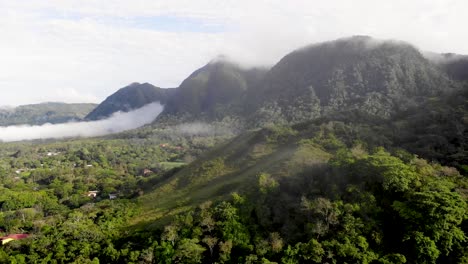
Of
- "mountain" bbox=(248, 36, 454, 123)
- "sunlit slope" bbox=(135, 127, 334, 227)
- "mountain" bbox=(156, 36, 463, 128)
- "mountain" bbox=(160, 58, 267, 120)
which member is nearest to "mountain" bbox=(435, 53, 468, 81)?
"mountain" bbox=(156, 36, 463, 128)

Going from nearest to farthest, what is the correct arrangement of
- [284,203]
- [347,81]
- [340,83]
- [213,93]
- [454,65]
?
[284,203]
[454,65]
[340,83]
[347,81]
[213,93]

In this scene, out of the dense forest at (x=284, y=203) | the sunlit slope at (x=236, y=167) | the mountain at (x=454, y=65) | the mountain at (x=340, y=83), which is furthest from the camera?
the mountain at (x=454, y=65)

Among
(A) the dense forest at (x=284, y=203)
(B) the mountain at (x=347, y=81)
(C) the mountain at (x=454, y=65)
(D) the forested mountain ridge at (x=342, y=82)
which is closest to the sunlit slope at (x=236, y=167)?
(A) the dense forest at (x=284, y=203)

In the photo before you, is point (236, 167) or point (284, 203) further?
point (236, 167)

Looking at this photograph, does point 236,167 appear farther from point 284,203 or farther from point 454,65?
point 454,65

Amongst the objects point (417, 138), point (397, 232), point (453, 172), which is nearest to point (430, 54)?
point (417, 138)

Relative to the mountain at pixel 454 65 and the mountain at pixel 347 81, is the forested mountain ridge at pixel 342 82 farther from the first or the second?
the mountain at pixel 454 65

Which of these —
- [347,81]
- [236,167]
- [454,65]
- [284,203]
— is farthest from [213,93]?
[284,203]

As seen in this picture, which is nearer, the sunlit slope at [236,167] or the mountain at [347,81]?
the sunlit slope at [236,167]

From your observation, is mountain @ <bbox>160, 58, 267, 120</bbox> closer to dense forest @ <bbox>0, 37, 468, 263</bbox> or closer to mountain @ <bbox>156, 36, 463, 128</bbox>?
mountain @ <bbox>156, 36, 463, 128</bbox>
